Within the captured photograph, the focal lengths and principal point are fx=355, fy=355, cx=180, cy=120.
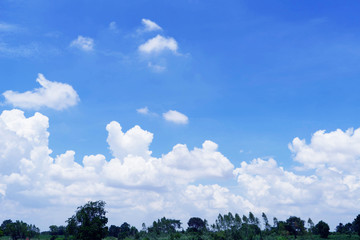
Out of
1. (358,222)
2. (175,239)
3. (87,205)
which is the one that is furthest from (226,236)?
(87,205)

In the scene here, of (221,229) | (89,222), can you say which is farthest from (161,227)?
(89,222)

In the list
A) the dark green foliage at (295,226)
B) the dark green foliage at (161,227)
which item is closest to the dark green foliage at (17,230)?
the dark green foliage at (161,227)

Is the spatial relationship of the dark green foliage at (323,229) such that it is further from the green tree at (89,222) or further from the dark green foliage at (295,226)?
the green tree at (89,222)

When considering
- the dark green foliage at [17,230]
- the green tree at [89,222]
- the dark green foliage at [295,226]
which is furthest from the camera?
the dark green foliage at [17,230]

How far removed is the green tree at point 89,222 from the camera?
97562 mm

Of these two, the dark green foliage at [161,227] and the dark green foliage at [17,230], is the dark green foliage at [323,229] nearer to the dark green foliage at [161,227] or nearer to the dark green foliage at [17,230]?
the dark green foliage at [161,227]

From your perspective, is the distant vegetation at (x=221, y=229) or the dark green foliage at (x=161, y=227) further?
the dark green foliage at (x=161, y=227)

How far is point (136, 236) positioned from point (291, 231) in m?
73.4

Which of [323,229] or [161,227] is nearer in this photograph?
[323,229]

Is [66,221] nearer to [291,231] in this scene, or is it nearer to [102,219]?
[102,219]

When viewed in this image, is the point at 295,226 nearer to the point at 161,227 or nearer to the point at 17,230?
the point at 161,227

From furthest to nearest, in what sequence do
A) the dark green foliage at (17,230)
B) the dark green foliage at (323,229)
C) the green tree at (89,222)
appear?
the dark green foliage at (17,230) → the dark green foliage at (323,229) → the green tree at (89,222)

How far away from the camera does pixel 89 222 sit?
102 m

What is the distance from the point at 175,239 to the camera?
465 ft
